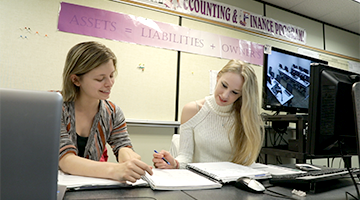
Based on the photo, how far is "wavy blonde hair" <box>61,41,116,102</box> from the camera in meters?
1.00

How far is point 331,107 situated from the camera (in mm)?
703

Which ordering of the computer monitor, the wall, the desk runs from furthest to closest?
the wall → the computer monitor → the desk

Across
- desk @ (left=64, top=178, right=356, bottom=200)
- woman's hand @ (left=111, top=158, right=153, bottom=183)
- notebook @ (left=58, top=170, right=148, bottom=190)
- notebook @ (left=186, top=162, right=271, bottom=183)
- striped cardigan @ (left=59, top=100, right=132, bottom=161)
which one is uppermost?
striped cardigan @ (left=59, top=100, right=132, bottom=161)

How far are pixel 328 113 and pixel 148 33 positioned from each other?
1670mm

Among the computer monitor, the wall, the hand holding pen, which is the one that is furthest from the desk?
the wall

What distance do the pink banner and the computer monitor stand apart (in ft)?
5.17

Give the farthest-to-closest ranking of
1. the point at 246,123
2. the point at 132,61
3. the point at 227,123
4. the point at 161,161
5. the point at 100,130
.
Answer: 1. the point at 132,61
2. the point at 227,123
3. the point at 246,123
4. the point at 100,130
5. the point at 161,161

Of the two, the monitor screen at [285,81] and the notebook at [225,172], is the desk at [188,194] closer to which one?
the notebook at [225,172]

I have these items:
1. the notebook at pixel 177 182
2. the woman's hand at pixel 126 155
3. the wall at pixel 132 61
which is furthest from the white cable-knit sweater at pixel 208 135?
the wall at pixel 132 61

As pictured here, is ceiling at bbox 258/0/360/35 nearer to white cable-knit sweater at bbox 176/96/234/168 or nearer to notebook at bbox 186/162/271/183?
white cable-knit sweater at bbox 176/96/234/168

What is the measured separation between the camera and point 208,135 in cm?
133

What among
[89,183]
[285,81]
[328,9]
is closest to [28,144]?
[89,183]

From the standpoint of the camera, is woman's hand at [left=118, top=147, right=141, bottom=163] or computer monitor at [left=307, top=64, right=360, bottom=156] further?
woman's hand at [left=118, top=147, right=141, bottom=163]

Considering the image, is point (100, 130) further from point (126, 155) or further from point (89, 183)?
point (89, 183)
